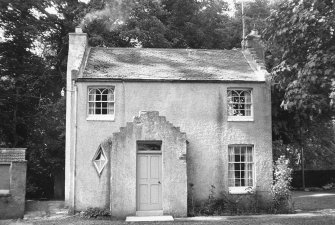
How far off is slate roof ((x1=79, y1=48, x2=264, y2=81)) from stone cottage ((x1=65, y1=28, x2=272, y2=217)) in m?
0.09

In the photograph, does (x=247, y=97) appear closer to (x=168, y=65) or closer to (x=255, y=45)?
(x=255, y=45)

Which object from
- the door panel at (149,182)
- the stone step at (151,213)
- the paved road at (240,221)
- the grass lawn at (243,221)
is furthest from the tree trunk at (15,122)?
the stone step at (151,213)

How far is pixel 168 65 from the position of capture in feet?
66.9

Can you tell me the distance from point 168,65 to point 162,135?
470 cm

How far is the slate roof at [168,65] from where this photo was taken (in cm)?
1892

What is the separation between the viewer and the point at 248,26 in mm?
34562

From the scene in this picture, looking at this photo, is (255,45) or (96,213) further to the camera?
(255,45)

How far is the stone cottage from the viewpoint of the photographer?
17109 mm

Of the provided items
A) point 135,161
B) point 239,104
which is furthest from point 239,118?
point 135,161

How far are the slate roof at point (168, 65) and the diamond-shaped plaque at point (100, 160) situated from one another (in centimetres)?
354

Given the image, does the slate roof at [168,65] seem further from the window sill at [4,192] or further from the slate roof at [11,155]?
the window sill at [4,192]

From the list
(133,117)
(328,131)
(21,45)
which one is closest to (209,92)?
(133,117)

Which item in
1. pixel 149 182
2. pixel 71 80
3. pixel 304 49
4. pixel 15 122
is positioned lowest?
pixel 149 182

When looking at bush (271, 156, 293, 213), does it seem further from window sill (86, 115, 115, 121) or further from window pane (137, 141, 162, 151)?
window sill (86, 115, 115, 121)
